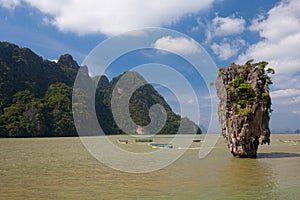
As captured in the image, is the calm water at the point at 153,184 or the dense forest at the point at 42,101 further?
the dense forest at the point at 42,101

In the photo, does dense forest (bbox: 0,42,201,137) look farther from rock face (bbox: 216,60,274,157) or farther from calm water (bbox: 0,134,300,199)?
calm water (bbox: 0,134,300,199)

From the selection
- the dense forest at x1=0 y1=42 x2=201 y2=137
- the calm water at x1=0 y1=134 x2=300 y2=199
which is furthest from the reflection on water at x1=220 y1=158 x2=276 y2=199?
the dense forest at x1=0 y1=42 x2=201 y2=137

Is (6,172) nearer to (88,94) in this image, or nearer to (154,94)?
(88,94)

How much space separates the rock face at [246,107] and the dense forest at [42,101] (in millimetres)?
51196

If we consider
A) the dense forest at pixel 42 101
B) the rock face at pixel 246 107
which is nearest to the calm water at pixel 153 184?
the rock face at pixel 246 107

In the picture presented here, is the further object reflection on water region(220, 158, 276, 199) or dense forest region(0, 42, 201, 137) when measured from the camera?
dense forest region(0, 42, 201, 137)

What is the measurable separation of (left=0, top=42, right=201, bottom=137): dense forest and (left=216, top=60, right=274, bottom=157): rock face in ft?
168

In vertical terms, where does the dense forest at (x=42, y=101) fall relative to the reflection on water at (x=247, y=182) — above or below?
above

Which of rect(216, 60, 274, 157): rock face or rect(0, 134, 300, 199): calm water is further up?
rect(216, 60, 274, 157): rock face

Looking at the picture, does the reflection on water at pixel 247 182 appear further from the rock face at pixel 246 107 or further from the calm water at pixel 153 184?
the rock face at pixel 246 107

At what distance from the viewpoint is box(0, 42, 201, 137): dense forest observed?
67625 mm

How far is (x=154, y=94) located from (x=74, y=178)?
95.2 m

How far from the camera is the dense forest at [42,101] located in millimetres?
67625

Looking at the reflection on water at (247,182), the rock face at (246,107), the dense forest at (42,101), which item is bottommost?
the reflection on water at (247,182)
